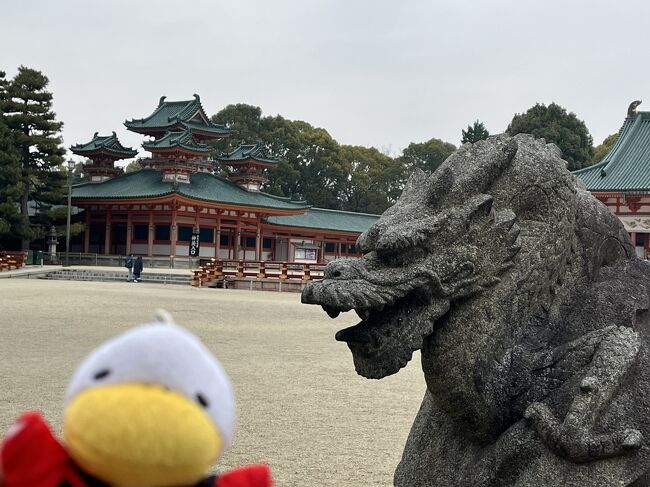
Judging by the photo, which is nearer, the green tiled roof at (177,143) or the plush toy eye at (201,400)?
the plush toy eye at (201,400)

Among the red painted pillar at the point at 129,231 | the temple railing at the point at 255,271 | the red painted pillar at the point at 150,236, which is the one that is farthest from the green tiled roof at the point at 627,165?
the red painted pillar at the point at 129,231

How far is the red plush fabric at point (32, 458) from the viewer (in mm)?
1055

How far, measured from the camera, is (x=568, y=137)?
44.2 metres

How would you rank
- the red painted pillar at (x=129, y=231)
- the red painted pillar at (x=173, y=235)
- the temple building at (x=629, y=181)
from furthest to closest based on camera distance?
1. the red painted pillar at (x=129, y=231)
2. the red painted pillar at (x=173, y=235)
3. the temple building at (x=629, y=181)

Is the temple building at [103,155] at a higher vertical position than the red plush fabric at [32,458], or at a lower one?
Result: higher

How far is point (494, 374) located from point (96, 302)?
15.5 m

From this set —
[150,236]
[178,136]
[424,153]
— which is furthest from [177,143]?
[424,153]

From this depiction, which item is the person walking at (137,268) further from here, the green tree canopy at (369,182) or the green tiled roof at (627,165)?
the green tree canopy at (369,182)

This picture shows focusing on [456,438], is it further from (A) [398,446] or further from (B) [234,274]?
(B) [234,274]

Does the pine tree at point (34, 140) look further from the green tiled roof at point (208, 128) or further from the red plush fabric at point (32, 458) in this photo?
the red plush fabric at point (32, 458)

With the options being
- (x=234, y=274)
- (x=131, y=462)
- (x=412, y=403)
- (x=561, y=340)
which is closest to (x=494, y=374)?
(x=561, y=340)

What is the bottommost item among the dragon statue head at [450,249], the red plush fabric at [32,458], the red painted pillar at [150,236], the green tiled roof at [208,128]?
the red plush fabric at [32,458]

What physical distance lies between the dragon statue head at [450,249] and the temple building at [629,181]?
85.1ft

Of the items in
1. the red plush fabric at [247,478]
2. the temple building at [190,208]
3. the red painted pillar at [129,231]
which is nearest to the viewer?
the red plush fabric at [247,478]
